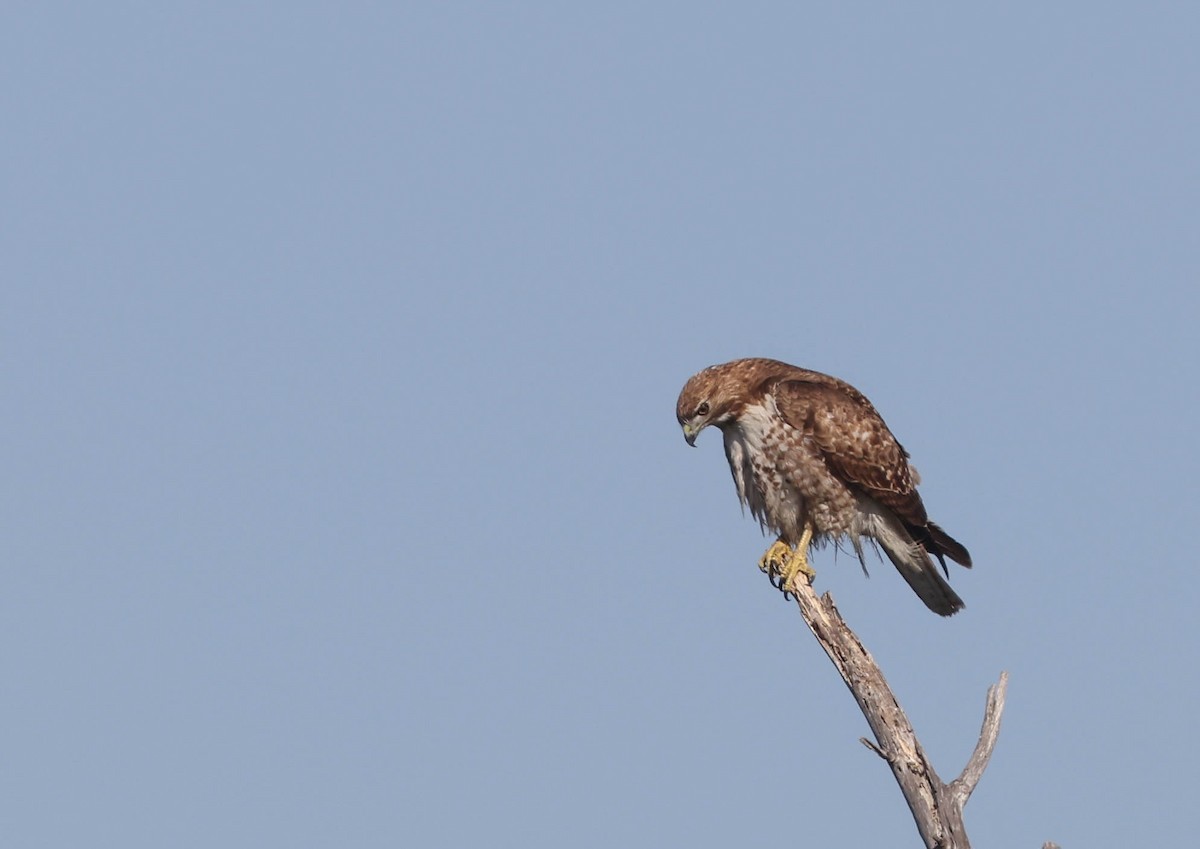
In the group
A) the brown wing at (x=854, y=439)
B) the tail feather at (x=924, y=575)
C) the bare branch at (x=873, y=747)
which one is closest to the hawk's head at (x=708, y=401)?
A: the brown wing at (x=854, y=439)

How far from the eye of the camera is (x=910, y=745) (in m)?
10.6

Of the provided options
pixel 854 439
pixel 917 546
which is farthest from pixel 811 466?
pixel 917 546

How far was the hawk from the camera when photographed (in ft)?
43.5

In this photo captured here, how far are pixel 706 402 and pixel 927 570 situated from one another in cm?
254

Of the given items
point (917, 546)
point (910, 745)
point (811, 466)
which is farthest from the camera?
point (917, 546)

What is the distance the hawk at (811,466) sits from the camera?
13250 millimetres

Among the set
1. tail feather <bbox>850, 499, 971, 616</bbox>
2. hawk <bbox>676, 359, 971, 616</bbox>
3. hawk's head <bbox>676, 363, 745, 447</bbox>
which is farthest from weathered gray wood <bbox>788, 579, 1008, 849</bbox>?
tail feather <bbox>850, 499, 971, 616</bbox>

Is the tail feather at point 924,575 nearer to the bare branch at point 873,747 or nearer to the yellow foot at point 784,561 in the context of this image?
the yellow foot at point 784,561

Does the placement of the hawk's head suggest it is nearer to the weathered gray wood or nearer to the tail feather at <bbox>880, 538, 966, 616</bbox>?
the tail feather at <bbox>880, 538, 966, 616</bbox>

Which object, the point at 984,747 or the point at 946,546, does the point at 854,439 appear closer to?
the point at 946,546

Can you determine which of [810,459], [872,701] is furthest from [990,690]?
[810,459]

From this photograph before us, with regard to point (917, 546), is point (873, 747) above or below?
below

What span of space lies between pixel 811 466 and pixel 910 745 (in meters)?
3.17

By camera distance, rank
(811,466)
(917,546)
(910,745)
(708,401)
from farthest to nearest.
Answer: (917,546), (811,466), (708,401), (910,745)
